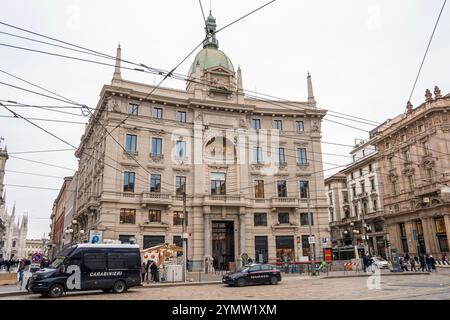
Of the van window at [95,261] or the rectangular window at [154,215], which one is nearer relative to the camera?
the van window at [95,261]

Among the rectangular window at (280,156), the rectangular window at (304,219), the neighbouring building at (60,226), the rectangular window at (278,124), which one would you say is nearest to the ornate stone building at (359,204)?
the rectangular window at (304,219)

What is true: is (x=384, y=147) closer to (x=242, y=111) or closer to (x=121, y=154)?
(x=242, y=111)

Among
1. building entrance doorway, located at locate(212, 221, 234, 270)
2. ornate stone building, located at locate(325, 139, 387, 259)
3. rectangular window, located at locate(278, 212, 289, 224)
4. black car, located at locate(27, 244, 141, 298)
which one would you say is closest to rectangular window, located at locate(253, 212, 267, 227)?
rectangular window, located at locate(278, 212, 289, 224)

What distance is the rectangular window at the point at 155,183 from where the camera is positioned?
1402 inches

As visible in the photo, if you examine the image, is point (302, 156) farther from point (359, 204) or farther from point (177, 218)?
point (359, 204)

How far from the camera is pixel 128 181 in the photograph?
34.8m

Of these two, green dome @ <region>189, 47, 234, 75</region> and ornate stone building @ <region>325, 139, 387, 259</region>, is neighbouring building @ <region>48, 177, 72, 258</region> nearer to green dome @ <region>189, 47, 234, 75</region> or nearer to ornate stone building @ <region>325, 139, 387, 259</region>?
green dome @ <region>189, 47, 234, 75</region>

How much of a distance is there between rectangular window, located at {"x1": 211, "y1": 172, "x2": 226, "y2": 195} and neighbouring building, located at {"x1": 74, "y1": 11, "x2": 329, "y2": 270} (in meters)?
0.11

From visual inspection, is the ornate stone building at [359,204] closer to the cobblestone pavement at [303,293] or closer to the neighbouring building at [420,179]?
the neighbouring building at [420,179]

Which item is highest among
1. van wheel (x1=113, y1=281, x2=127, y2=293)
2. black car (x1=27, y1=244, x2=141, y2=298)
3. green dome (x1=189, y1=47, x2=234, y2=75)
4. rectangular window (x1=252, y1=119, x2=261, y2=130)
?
green dome (x1=189, y1=47, x2=234, y2=75)

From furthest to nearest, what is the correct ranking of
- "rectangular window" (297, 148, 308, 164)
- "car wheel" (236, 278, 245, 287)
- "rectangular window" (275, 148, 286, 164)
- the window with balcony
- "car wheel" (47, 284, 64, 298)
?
the window with balcony, "rectangular window" (297, 148, 308, 164), "rectangular window" (275, 148, 286, 164), "car wheel" (236, 278, 245, 287), "car wheel" (47, 284, 64, 298)

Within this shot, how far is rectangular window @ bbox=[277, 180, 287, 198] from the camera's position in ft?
130

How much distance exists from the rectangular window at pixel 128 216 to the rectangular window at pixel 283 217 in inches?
618

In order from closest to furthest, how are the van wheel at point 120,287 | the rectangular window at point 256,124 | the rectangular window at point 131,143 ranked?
the van wheel at point 120,287 → the rectangular window at point 131,143 → the rectangular window at point 256,124
